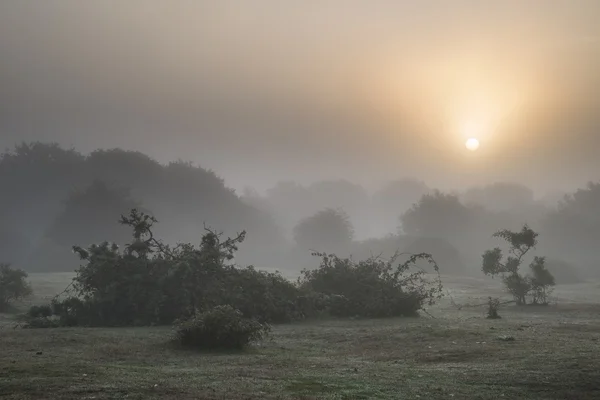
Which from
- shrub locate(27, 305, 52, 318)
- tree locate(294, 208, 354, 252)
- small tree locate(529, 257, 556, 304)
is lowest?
shrub locate(27, 305, 52, 318)

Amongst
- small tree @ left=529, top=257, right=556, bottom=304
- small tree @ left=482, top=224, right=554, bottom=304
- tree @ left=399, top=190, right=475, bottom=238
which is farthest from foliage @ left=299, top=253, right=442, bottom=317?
tree @ left=399, top=190, right=475, bottom=238

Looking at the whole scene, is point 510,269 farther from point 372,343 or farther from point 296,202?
point 296,202

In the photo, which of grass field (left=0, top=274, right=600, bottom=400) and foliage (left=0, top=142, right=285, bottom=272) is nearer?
grass field (left=0, top=274, right=600, bottom=400)

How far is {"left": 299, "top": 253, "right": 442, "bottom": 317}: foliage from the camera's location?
2223cm

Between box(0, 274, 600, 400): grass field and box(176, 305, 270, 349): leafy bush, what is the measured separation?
478mm

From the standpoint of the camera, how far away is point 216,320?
42.5ft

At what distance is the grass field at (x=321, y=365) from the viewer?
7.66 meters

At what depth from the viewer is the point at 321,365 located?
1044cm

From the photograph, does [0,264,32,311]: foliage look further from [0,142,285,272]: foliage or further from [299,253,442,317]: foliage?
[0,142,285,272]: foliage

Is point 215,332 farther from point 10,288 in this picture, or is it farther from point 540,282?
point 540,282

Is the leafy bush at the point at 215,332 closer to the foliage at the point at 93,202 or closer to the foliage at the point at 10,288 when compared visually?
the foliage at the point at 10,288

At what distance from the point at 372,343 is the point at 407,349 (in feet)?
→ 4.71

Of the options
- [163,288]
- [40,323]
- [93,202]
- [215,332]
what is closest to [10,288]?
[40,323]

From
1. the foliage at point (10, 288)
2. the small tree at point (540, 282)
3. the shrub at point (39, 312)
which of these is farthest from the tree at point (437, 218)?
the shrub at point (39, 312)
